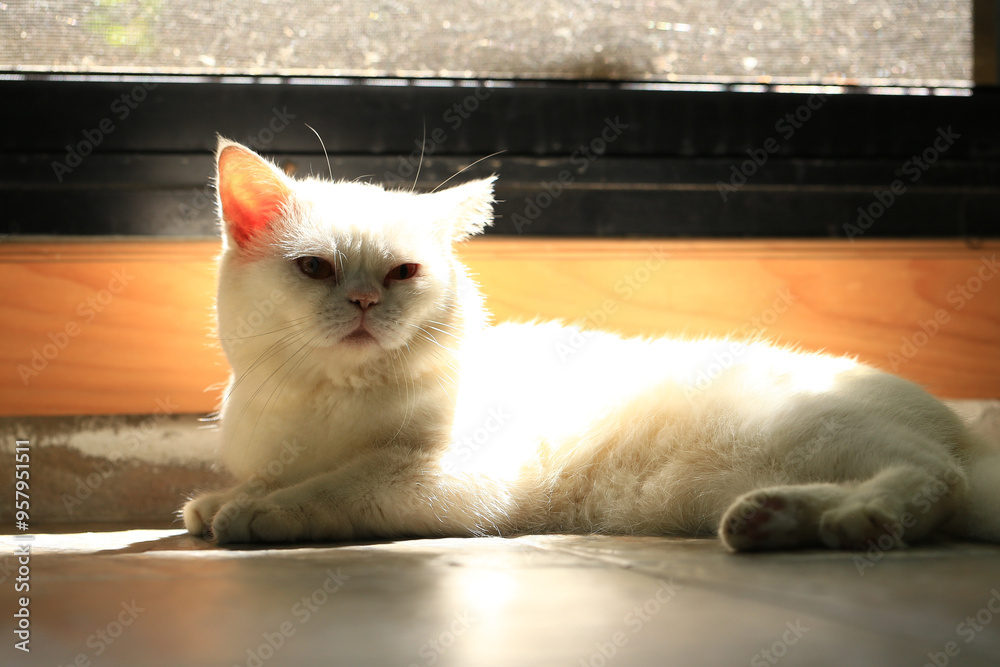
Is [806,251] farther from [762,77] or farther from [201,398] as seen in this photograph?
[201,398]

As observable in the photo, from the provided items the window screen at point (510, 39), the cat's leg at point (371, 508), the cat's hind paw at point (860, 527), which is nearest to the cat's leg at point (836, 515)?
the cat's hind paw at point (860, 527)

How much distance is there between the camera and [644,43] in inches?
96.9

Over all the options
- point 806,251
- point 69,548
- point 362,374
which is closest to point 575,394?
point 362,374

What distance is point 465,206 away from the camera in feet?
5.68

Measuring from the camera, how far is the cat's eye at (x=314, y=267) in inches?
59.1

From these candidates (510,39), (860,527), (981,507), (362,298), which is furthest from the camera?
(510,39)

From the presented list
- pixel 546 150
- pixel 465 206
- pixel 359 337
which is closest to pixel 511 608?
pixel 359 337

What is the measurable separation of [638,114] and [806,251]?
704mm

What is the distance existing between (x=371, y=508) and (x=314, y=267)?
48 cm

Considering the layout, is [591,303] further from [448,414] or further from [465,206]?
[448,414]

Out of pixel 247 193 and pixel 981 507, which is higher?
pixel 247 193

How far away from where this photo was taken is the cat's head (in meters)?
1.46

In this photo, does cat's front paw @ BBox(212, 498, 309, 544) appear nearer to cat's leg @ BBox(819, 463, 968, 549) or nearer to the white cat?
the white cat

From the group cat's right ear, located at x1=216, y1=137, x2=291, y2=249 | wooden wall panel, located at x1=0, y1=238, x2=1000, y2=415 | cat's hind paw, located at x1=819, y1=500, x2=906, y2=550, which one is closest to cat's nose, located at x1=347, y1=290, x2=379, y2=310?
cat's right ear, located at x1=216, y1=137, x2=291, y2=249
